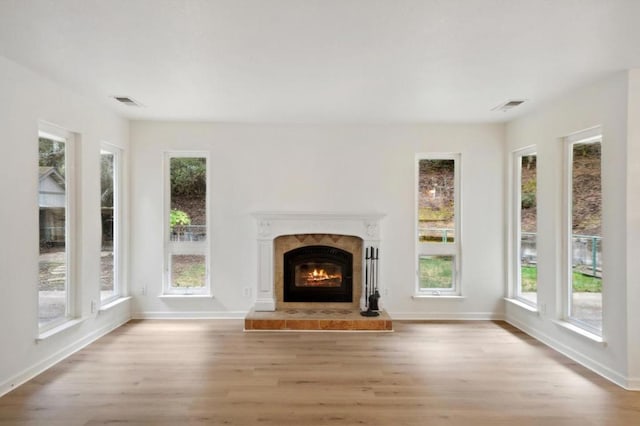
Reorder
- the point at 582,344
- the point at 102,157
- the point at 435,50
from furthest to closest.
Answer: the point at 102,157, the point at 582,344, the point at 435,50

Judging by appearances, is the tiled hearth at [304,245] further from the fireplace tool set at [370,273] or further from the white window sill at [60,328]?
the white window sill at [60,328]

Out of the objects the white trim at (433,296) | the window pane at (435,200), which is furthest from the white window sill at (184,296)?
the window pane at (435,200)

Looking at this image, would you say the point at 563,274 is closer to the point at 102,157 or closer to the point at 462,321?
the point at 462,321

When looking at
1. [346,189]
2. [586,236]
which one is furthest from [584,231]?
[346,189]

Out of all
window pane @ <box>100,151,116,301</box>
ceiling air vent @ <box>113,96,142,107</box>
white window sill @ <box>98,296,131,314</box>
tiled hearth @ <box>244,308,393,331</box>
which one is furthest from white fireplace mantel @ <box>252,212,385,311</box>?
ceiling air vent @ <box>113,96,142,107</box>

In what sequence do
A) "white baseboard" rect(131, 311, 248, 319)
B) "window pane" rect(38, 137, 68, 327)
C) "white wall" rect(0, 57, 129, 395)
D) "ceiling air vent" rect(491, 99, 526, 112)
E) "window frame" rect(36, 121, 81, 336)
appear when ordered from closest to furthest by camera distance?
"white wall" rect(0, 57, 129, 395) < "window pane" rect(38, 137, 68, 327) < "window frame" rect(36, 121, 81, 336) < "ceiling air vent" rect(491, 99, 526, 112) < "white baseboard" rect(131, 311, 248, 319)

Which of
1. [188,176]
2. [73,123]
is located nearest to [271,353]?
[188,176]

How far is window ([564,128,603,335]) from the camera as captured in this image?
3693mm

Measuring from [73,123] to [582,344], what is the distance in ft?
17.6

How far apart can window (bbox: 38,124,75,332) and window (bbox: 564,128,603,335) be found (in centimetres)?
508

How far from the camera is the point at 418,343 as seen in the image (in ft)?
14.1

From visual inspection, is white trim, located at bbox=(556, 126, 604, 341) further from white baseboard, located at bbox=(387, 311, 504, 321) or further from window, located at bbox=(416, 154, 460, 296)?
window, located at bbox=(416, 154, 460, 296)

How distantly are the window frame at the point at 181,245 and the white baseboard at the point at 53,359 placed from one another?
0.79m

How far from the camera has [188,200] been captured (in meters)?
5.36
